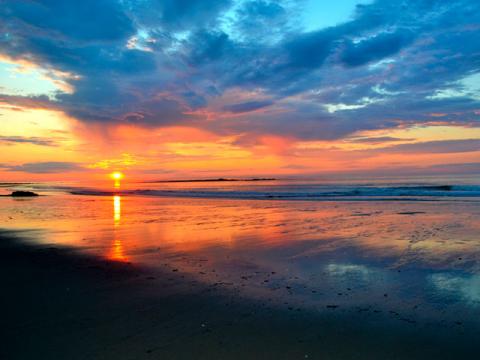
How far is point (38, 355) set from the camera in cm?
424

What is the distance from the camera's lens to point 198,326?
16.4 feet

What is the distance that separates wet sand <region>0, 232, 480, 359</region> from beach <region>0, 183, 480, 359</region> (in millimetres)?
20

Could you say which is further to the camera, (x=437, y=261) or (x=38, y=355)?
(x=437, y=261)

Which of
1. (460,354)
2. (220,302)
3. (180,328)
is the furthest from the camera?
(220,302)

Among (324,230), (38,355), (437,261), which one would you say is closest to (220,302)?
(38,355)

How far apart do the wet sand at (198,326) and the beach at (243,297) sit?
2 cm

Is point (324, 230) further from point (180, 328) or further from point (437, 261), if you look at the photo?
point (180, 328)

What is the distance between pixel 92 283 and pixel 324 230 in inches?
372

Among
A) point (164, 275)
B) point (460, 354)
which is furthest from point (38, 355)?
point (460, 354)

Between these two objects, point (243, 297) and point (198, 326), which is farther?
point (243, 297)

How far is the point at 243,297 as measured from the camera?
6.18 metres

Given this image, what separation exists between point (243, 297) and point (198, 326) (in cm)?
137

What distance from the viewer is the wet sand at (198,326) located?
4.30 meters

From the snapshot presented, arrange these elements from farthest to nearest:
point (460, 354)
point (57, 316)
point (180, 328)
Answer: point (57, 316) < point (180, 328) < point (460, 354)
